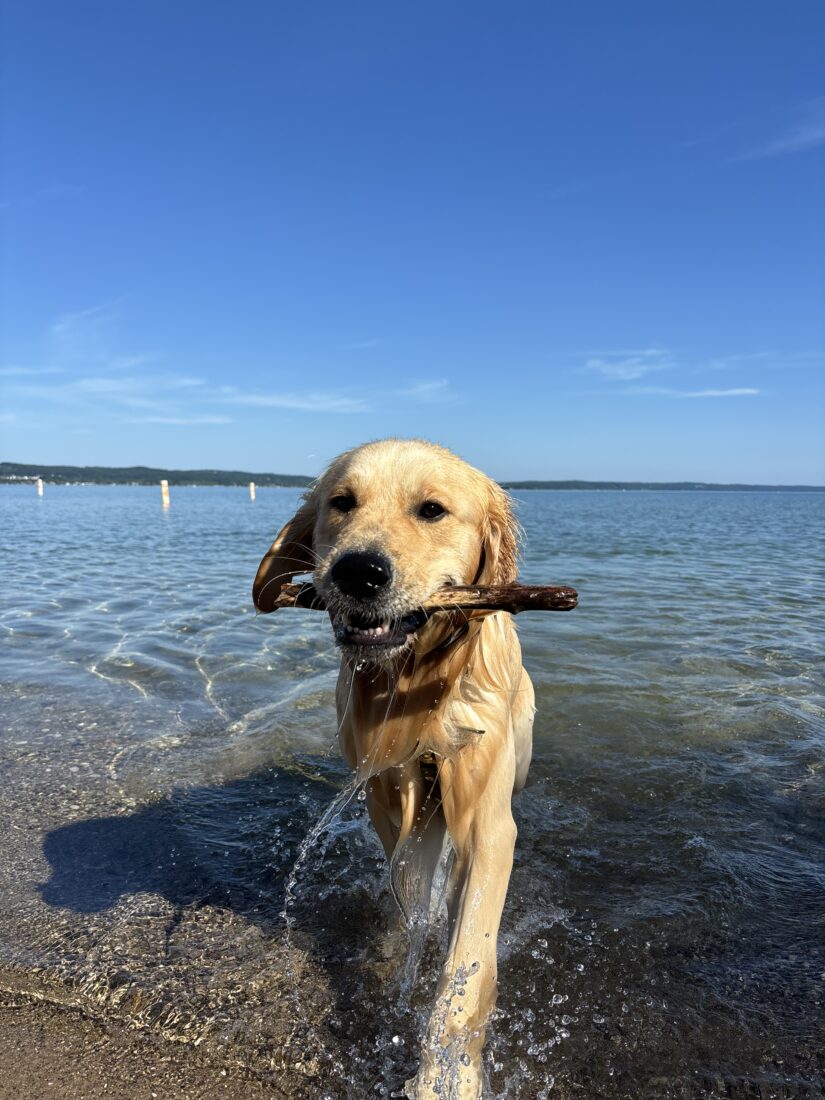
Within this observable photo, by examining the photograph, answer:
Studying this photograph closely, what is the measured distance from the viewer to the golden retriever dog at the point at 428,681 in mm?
2719

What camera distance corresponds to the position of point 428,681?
3.15m

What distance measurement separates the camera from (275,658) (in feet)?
29.2

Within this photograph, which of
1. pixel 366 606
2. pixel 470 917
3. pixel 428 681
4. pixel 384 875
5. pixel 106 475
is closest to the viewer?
pixel 366 606

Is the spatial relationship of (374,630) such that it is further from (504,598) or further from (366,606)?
(504,598)

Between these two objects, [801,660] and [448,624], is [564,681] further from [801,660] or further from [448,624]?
[448,624]

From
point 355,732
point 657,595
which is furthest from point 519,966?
point 657,595

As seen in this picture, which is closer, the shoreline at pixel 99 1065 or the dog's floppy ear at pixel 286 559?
the shoreline at pixel 99 1065

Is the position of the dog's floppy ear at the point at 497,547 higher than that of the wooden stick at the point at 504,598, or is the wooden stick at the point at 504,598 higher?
the dog's floppy ear at the point at 497,547

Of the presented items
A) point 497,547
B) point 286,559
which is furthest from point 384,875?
point 497,547

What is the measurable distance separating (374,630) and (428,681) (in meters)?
0.52

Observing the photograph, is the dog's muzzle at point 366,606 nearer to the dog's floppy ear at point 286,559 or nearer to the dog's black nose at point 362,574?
the dog's black nose at point 362,574

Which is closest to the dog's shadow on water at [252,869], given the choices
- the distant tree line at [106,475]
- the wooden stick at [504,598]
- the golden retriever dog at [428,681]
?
the golden retriever dog at [428,681]

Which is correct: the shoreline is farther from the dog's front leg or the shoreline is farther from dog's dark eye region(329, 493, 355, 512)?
dog's dark eye region(329, 493, 355, 512)

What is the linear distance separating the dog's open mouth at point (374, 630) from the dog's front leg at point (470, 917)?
68cm
